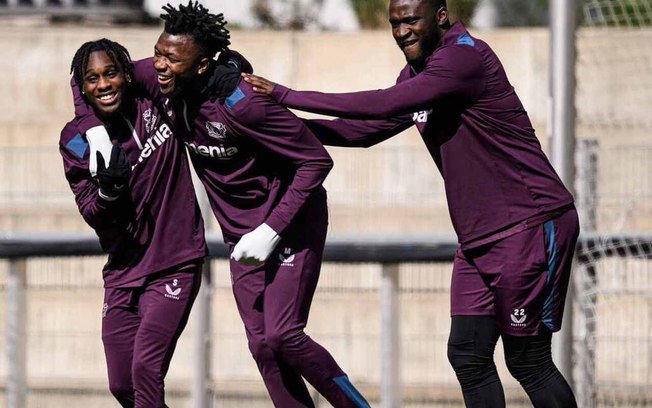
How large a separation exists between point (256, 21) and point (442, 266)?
21.2 feet

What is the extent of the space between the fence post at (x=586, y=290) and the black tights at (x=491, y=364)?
78.8 inches

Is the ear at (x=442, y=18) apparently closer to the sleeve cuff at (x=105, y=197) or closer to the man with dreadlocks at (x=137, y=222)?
the man with dreadlocks at (x=137, y=222)

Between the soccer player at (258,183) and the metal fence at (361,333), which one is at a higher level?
the soccer player at (258,183)

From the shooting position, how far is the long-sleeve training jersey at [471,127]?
5496 mm

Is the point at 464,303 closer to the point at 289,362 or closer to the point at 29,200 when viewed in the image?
the point at 289,362

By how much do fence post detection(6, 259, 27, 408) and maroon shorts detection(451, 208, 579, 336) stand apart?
9.73 ft

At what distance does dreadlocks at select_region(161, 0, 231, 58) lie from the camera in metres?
5.69

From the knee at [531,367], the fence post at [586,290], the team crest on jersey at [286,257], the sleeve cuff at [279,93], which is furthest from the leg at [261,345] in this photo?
the fence post at [586,290]

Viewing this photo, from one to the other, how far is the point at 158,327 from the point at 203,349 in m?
2.00

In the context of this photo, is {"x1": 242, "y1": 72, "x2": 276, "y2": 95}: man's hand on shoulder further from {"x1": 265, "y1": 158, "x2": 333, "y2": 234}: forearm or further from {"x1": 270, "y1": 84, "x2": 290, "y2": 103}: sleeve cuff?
{"x1": 265, "y1": 158, "x2": 333, "y2": 234}: forearm

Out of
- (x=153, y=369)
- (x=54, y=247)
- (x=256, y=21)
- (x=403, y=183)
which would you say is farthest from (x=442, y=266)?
(x=256, y=21)

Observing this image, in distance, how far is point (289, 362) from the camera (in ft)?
19.6

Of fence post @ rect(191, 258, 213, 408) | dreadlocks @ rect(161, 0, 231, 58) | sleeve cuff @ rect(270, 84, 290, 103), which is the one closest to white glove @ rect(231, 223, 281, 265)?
sleeve cuff @ rect(270, 84, 290, 103)

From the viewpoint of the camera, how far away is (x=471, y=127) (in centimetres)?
563
